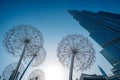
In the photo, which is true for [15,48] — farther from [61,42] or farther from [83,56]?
[83,56]

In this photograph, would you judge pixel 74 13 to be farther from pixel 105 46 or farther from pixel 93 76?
pixel 93 76

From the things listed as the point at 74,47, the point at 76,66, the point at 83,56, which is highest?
the point at 74,47

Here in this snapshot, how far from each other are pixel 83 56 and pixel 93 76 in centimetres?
3278

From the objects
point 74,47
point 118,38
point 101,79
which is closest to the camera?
point 74,47

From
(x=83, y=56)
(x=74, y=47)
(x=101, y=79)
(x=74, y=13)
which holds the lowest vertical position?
(x=101, y=79)

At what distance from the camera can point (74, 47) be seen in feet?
87.6

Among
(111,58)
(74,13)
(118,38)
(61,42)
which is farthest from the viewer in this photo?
(74,13)

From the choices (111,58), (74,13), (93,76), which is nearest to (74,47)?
(93,76)

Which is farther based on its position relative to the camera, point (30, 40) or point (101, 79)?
point (101, 79)

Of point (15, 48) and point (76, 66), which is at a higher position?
point (15, 48)

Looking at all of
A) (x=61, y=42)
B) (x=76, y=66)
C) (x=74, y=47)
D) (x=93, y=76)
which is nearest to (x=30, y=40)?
(x=61, y=42)

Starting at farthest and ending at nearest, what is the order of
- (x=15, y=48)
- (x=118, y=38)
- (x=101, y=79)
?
1. (x=118, y=38)
2. (x=101, y=79)
3. (x=15, y=48)

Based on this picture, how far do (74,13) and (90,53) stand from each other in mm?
115206

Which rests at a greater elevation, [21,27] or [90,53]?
[21,27]
